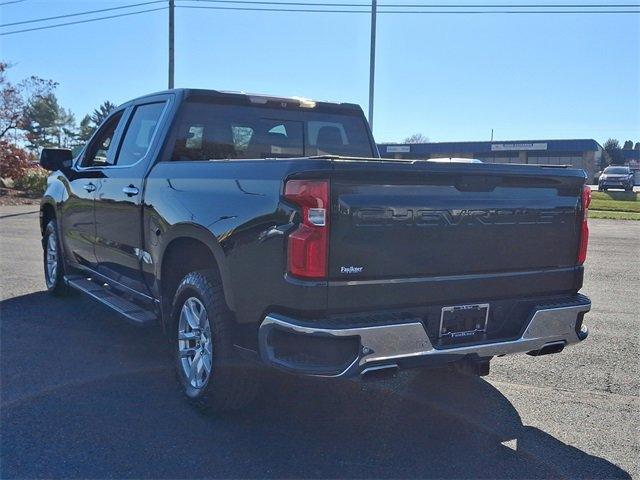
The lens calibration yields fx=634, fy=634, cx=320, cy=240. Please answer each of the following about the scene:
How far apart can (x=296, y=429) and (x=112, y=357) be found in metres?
1.96

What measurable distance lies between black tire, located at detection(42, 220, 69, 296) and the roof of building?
51213mm

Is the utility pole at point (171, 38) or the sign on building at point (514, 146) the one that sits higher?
the utility pole at point (171, 38)

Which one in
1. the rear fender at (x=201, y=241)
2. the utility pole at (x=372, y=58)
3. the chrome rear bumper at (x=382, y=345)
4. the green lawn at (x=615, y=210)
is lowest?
the green lawn at (x=615, y=210)

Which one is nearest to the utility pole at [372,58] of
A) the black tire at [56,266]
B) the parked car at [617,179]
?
the black tire at [56,266]

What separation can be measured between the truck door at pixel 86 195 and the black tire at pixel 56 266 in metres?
0.34

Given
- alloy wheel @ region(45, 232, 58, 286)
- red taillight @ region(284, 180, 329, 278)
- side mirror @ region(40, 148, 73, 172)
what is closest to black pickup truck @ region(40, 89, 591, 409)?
red taillight @ region(284, 180, 329, 278)

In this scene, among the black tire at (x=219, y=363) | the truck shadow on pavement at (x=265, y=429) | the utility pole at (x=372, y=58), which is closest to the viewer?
the truck shadow on pavement at (x=265, y=429)

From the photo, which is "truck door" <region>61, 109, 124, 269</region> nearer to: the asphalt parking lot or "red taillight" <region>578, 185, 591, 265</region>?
the asphalt parking lot

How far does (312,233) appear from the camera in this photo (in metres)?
3.12

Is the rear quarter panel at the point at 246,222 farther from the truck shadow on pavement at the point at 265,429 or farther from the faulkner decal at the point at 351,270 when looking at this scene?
the truck shadow on pavement at the point at 265,429

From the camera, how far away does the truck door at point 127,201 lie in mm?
4789

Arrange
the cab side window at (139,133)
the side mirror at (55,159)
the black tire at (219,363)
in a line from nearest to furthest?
the black tire at (219,363), the cab side window at (139,133), the side mirror at (55,159)

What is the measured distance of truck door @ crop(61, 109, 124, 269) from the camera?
5.72 meters

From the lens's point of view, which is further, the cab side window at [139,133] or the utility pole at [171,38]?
→ the utility pole at [171,38]
